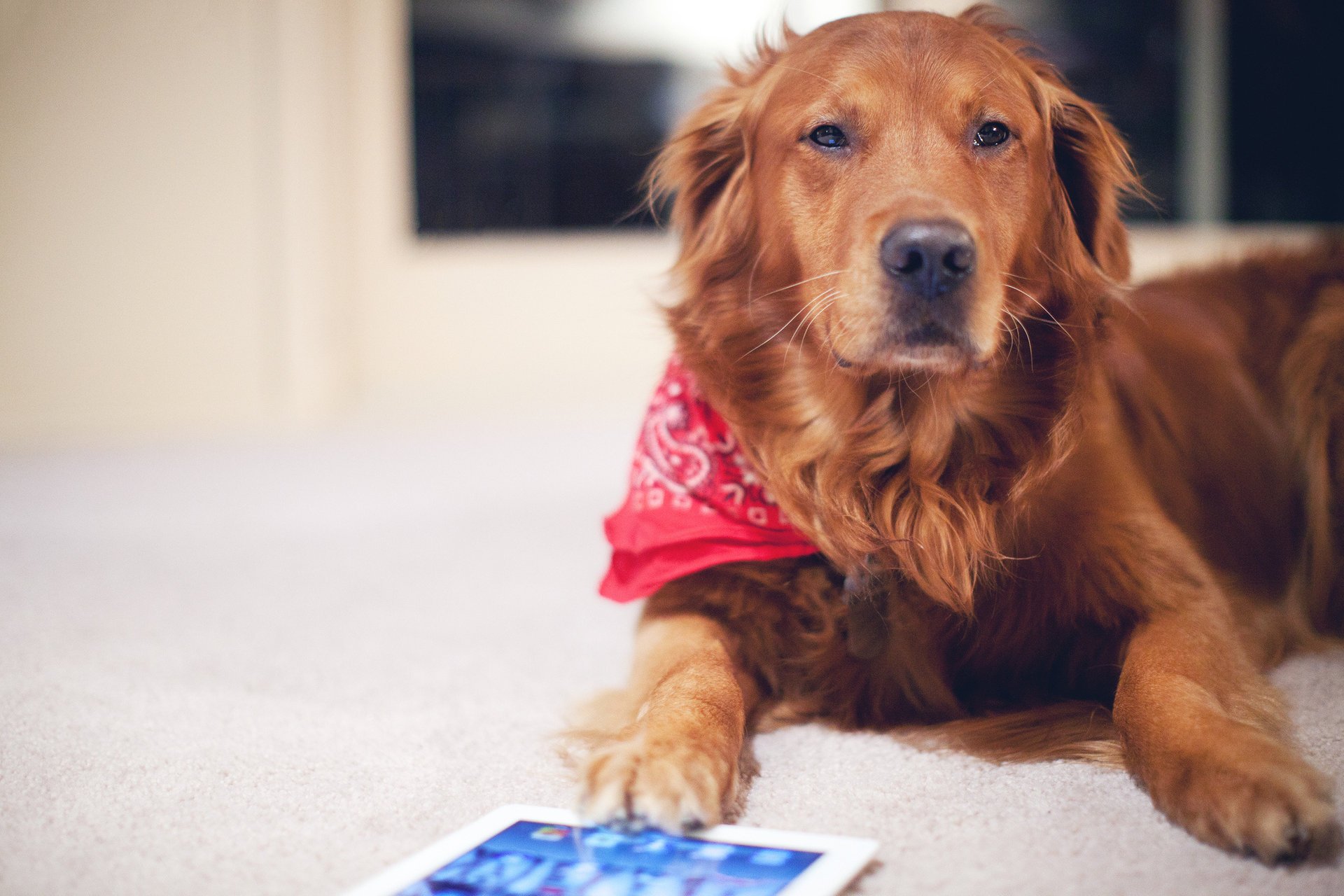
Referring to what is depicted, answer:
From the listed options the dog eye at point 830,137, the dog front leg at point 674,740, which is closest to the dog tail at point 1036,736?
the dog front leg at point 674,740

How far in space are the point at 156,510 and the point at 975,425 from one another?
7.51 feet

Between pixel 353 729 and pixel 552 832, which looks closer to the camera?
pixel 552 832

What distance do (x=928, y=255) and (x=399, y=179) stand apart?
4.36m

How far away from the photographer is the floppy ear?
1.50 meters

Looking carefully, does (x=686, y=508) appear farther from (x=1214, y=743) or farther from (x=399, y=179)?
(x=399, y=179)

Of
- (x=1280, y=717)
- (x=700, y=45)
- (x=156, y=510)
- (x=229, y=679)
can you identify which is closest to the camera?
(x=1280, y=717)

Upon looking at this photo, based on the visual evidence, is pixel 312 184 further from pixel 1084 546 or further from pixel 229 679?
pixel 1084 546

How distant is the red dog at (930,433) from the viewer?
121 cm

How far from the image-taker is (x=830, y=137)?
4.57ft

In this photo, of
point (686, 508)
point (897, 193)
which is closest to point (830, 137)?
point (897, 193)

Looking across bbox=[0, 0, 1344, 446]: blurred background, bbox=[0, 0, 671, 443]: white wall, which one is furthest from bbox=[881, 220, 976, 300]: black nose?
bbox=[0, 0, 671, 443]: white wall

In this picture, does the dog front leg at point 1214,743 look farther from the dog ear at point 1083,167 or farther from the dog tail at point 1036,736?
the dog ear at point 1083,167

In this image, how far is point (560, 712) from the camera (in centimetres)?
144

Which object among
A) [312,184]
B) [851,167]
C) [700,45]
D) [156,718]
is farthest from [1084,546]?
[700,45]
